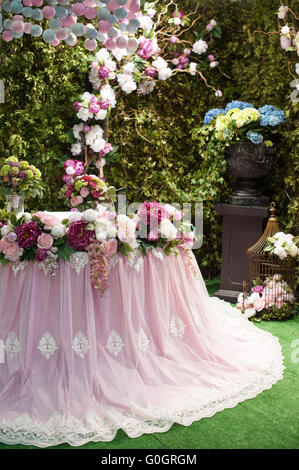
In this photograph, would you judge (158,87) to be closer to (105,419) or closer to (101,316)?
(101,316)

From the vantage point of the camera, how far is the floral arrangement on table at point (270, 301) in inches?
182

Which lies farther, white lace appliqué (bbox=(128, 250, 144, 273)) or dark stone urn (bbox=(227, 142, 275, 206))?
dark stone urn (bbox=(227, 142, 275, 206))

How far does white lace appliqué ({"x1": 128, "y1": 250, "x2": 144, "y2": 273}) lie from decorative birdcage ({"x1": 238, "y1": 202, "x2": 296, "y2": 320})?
1713 millimetres

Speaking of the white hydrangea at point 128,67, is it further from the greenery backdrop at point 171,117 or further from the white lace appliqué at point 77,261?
the white lace appliqué at point 77,261

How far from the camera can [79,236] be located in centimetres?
300

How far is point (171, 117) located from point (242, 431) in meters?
3.62

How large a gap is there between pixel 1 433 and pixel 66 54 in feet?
11.4

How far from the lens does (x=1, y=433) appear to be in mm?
2627

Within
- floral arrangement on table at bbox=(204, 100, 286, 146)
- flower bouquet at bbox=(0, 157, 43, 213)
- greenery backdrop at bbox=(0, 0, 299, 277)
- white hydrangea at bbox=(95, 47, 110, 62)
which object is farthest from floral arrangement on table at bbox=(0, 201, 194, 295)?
white hydrangea at bbox=(95, 47, 110, 62)

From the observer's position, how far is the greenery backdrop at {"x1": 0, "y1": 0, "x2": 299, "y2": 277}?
15.9ft

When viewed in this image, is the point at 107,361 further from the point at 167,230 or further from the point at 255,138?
the point at 255,138

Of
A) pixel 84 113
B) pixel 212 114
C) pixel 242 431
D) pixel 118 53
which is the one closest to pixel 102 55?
pixel 118 53

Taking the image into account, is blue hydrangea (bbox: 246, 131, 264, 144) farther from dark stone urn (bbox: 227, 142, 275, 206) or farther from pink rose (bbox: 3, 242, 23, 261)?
pink rose (bbox: 3, 242, 23, 261)

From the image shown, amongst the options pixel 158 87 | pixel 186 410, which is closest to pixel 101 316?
pixel 186 410
